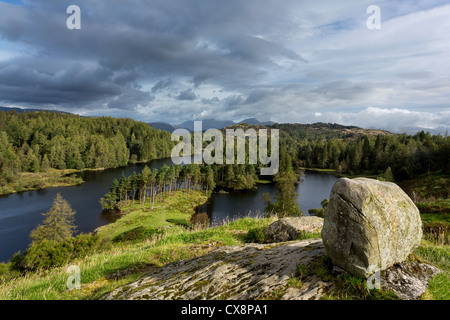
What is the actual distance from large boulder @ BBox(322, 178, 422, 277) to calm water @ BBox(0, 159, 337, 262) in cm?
3369

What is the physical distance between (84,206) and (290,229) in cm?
7627

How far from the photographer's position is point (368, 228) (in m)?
4.91

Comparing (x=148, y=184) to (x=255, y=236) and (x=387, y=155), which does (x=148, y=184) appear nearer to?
(x=255, y=236)

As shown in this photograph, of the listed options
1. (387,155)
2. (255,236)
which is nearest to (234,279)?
(255,236)

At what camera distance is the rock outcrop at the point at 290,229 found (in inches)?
427

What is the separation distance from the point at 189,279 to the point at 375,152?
156809 mm

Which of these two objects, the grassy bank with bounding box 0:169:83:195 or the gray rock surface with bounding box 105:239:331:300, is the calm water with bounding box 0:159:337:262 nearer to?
the grassy bank with bounding box 0:169:83:195

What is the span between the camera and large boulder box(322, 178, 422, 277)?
4.90 metres

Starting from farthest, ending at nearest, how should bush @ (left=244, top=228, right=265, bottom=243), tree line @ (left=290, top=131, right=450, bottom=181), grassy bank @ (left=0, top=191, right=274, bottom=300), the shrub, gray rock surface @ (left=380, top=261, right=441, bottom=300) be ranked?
tree line @ (left=290, top=131, right=450, bottom=181), the shrub, bush @ (left=244, top=228, right=265, bottom=243), grassy bank @ (left=0, top=191, right=274, bottom=300), gray rock surface @ (left=380, top=261, right=441, bottom=300)

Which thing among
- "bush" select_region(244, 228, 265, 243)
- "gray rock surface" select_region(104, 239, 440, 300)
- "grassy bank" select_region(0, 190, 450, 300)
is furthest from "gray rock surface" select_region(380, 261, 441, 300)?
"bush" select_region(244, 228, 265, 243)

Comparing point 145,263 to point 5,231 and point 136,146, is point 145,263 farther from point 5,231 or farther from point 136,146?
point 136,146
